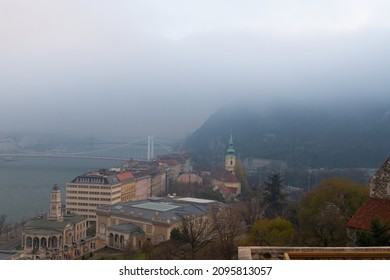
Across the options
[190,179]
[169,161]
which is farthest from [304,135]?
[190,179]

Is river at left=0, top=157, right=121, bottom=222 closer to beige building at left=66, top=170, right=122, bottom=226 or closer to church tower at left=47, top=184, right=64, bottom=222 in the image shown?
beige building at left=66, top=170, right=122, bottom=226

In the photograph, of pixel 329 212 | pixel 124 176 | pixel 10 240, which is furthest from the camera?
pixel 124 176

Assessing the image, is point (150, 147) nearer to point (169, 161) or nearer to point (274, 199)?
point (169, 161)

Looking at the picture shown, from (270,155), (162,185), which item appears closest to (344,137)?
(270,155)

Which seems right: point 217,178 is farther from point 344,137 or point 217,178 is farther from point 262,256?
point 262,256

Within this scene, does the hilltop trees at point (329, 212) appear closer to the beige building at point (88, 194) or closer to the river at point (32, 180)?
the beige building at point (88, 194)

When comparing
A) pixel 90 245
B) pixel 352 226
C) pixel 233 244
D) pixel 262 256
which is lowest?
pixel 90 245

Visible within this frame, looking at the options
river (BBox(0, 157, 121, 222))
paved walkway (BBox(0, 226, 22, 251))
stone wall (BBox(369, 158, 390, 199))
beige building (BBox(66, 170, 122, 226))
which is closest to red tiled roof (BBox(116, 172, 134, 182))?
beige building (BBox(66, 170, 122, 226))
